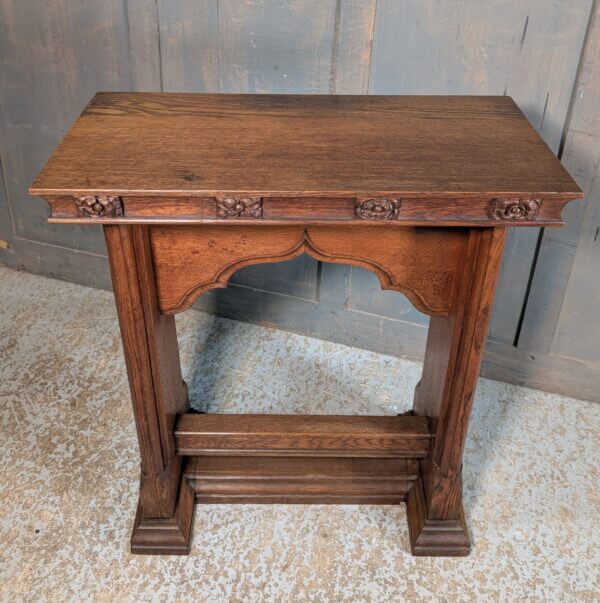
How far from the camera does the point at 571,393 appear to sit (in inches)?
94.2

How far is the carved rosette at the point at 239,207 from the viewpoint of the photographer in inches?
50.4

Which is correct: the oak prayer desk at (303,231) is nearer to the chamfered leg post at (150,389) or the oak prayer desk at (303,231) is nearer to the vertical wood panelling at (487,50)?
the chamfered leg post at (150,389)

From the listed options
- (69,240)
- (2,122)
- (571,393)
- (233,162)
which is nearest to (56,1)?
(2,122)

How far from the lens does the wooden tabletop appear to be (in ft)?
4.20

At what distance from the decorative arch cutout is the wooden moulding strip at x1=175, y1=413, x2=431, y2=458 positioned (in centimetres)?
51

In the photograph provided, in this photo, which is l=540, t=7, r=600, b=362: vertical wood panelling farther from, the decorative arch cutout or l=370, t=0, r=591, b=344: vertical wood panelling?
the decorative arch cutout

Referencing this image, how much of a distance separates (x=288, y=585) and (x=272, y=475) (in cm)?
30

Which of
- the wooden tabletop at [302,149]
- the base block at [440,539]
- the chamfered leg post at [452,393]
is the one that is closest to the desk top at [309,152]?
the wooden tabletop at [302,149]

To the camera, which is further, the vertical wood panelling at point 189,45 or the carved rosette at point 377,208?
the vertical wood panelling at point 189,45

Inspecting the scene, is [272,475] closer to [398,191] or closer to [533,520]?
[533,520]

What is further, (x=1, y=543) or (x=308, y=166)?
(x=1, y=543)

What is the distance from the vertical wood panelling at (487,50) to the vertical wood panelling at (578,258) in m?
0.04

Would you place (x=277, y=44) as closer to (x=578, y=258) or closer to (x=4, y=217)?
(x=578, y=258)

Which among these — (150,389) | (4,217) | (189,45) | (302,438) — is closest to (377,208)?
(150,389)
